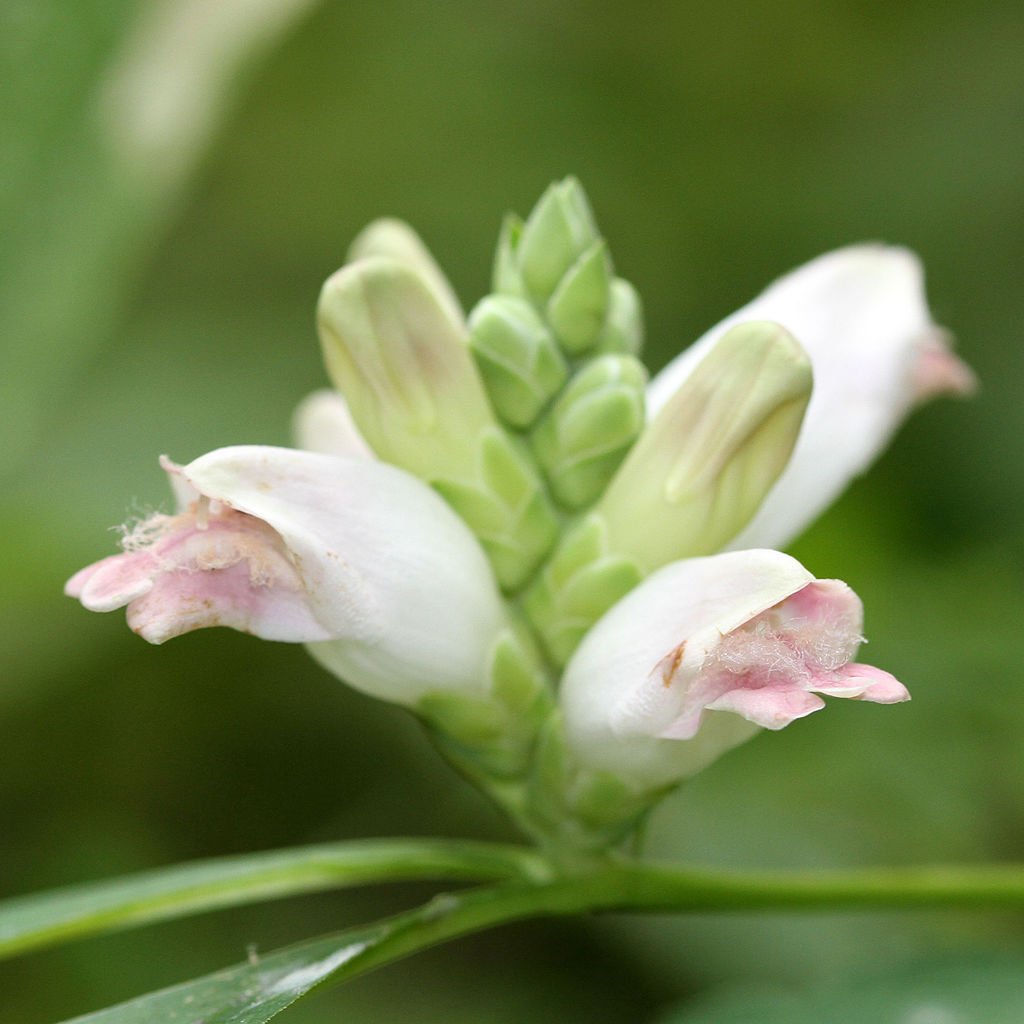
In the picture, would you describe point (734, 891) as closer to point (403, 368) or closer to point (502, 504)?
point (502, 504)

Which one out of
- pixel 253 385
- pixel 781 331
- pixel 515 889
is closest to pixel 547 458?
pixel 781 331

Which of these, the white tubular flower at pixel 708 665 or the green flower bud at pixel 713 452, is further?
the green flower bud at pixel 713 452

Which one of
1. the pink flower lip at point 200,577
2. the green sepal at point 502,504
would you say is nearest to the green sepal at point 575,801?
the green sepal at point 502,504

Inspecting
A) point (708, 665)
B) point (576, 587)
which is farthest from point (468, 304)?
point (708, 665)

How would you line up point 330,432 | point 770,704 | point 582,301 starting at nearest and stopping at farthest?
point 770,704
point 582,301
point 330,432

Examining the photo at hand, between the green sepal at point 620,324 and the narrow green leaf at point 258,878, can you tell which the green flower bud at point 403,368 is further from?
the narrow green leaf at point 258,878

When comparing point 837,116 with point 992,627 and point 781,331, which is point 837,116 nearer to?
point 992,627
